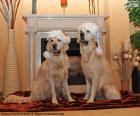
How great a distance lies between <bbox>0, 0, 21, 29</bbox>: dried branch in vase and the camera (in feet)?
10.5

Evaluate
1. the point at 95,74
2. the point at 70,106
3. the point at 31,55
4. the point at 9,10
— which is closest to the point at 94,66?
the point at 95,74

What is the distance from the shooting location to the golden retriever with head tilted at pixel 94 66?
1.93 meters

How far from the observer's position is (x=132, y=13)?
323 cm

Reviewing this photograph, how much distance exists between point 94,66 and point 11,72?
1307mm

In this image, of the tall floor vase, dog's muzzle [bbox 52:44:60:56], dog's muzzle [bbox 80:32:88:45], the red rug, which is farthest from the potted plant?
dog's muzzle [bbox 80:32:88:45]

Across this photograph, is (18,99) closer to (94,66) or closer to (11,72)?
(94,66)

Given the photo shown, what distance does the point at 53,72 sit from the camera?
198 centimetres

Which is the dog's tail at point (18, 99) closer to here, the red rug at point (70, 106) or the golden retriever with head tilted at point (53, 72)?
the golden retriever with head tilted at point (53, 72)

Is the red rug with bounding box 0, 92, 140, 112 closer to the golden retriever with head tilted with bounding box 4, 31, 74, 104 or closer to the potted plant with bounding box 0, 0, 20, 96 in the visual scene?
the golden retriever with head tilted with bounding box 4, 31, 74, 104

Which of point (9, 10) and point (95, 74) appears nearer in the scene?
point (95, 74)

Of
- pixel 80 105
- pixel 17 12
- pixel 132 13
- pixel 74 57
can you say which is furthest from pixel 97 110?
pixel 17 12

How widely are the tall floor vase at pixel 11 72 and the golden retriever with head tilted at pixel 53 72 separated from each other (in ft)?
2.89

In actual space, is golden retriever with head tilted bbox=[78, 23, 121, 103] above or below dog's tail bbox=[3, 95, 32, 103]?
above

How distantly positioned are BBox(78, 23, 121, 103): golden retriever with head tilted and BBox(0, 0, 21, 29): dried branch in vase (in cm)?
143
